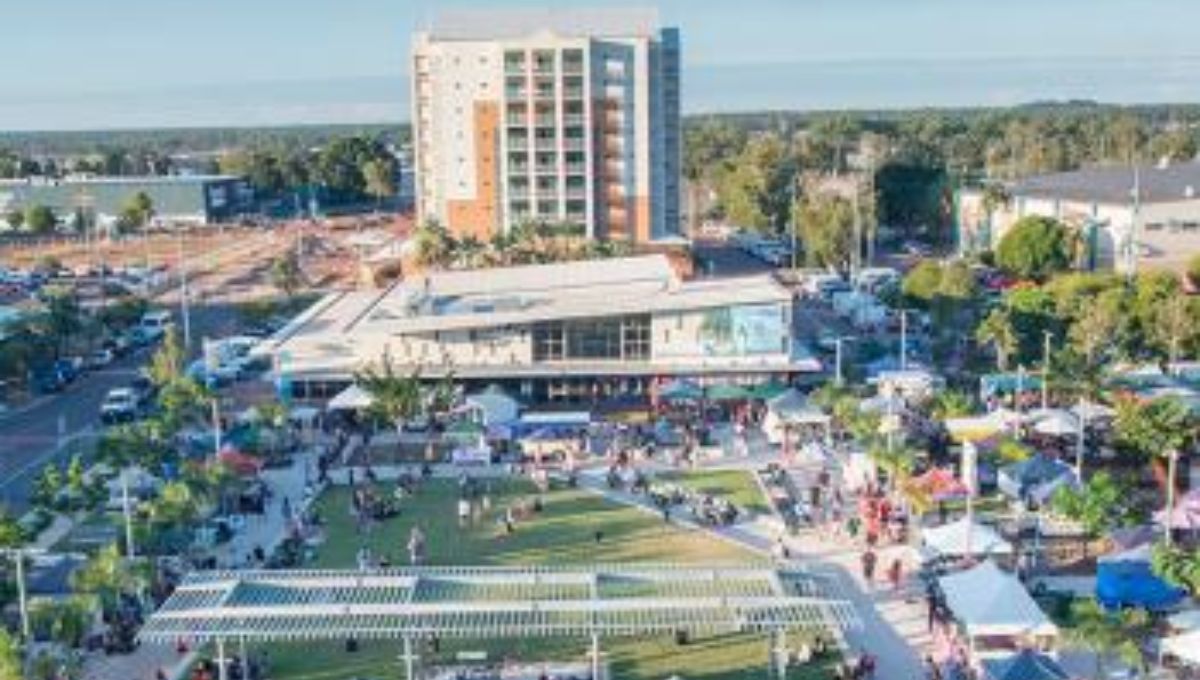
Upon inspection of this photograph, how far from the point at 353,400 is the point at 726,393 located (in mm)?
11758

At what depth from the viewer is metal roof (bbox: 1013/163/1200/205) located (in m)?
77.2

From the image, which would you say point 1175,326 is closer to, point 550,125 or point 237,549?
point 237,549

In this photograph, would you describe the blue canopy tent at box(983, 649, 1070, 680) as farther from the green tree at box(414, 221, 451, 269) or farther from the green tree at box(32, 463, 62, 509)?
the green tree at box(414, 221, 451, 269)

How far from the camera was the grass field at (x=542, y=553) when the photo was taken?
86.4 ft

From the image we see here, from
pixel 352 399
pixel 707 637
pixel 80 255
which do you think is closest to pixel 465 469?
pixel 352 399

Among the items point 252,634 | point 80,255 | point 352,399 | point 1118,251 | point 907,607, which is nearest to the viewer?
point 252,634

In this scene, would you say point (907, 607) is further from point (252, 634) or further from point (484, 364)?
point (484, 364)

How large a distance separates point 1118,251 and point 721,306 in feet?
111

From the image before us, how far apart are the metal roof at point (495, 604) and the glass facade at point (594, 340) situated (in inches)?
932

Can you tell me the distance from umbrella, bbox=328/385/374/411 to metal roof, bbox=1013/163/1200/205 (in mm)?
45098

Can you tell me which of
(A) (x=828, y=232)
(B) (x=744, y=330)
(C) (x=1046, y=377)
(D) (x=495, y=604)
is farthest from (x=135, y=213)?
(D) (x=495, y=604)

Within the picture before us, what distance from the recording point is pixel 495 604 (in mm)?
25250

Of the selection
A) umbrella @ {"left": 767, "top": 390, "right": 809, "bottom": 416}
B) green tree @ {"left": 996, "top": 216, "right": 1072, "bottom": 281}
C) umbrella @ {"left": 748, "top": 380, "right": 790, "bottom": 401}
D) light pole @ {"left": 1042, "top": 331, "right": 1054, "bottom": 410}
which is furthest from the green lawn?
green tree @ {"left": 996, "top": 216, "right": 1072, "bottom": 281}

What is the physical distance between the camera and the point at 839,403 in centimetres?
4228
